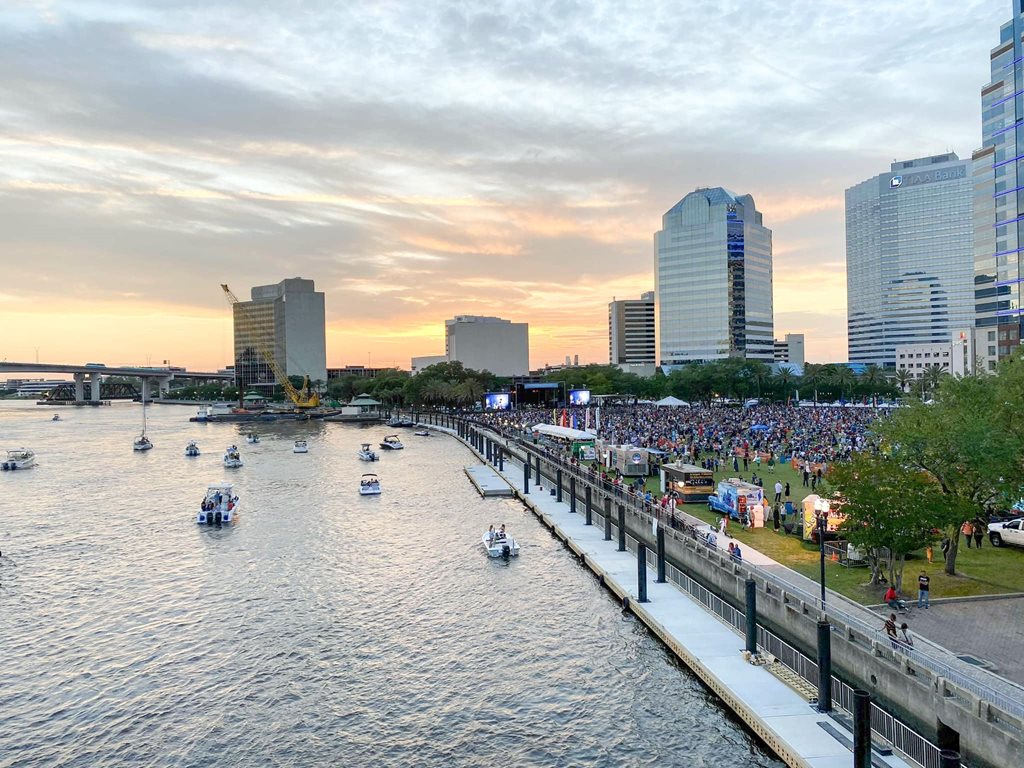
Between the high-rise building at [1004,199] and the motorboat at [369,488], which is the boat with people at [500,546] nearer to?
the motorboat at [369,488]

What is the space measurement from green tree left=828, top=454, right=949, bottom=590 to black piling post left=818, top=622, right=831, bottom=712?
8437 mm

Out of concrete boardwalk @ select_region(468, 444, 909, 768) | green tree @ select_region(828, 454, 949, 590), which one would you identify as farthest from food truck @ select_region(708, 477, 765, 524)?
green tree @ select_region(828, 454, 949, 590)

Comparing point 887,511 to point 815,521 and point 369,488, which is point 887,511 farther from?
point 369,488

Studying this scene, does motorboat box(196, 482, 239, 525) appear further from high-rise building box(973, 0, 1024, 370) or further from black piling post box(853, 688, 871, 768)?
high-rise building box(973, 0, 1024, 370)

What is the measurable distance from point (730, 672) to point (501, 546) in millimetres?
20733

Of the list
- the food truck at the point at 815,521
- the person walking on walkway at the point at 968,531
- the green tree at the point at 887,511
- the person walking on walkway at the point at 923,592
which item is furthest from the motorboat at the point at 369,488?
the person walking on walkway at the point at 923,592

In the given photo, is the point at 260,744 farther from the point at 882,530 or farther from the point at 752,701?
the point at 882,530

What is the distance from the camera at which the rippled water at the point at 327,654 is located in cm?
2255

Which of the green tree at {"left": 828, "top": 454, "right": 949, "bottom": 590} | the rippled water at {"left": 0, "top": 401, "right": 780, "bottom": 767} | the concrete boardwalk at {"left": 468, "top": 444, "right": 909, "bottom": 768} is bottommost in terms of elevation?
the rippled water at {"left": 0, "top": 401, "right": 780, "bottom": 767}

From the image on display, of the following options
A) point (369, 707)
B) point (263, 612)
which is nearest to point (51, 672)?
Result: point (263, 612)

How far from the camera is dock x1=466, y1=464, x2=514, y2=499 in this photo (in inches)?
2594

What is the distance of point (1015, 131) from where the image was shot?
109 metres

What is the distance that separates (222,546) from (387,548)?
10701 millimetres

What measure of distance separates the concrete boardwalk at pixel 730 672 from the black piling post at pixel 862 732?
1.51 feet
